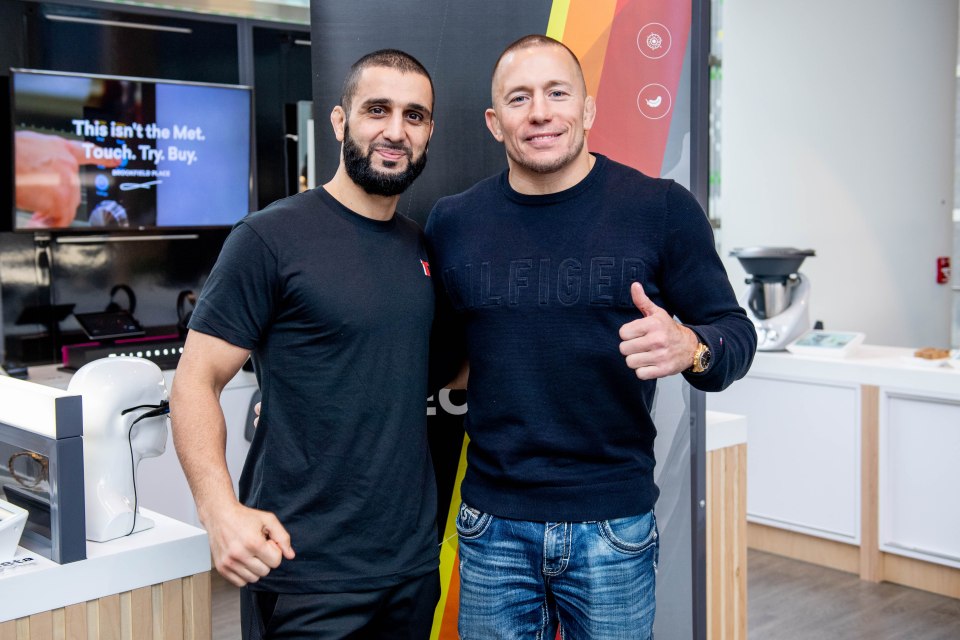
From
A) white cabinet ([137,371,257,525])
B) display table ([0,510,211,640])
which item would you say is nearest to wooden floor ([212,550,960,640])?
white cabinet ([137,371,257,525])

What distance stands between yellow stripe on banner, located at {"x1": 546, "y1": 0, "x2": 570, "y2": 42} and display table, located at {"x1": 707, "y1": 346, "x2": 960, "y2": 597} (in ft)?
8.37

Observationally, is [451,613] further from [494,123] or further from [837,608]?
[837,608]

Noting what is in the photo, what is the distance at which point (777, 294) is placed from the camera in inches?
188

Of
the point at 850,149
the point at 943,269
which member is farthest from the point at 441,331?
the point at 850,149

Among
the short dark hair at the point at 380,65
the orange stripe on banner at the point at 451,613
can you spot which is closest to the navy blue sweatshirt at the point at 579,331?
the short dark hair at the point at 380,65

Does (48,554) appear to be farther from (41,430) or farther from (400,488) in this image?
(400,488)

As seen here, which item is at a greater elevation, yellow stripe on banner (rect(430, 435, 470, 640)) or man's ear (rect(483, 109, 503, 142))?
man's ear (rect(483, 109, 503, 142))

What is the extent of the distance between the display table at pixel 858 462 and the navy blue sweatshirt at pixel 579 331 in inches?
104

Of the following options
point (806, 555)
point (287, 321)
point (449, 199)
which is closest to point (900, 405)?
point (806, 555)

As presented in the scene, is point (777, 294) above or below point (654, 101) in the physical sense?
below

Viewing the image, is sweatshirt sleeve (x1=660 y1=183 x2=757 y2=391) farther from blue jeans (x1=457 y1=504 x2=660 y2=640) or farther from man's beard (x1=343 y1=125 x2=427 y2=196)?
man's beard (x1=343 y1=125 x2=427 y2=196)

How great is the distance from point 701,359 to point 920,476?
2.91m

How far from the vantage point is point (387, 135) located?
1808 mm

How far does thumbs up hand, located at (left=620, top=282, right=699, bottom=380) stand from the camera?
1.49 metres
